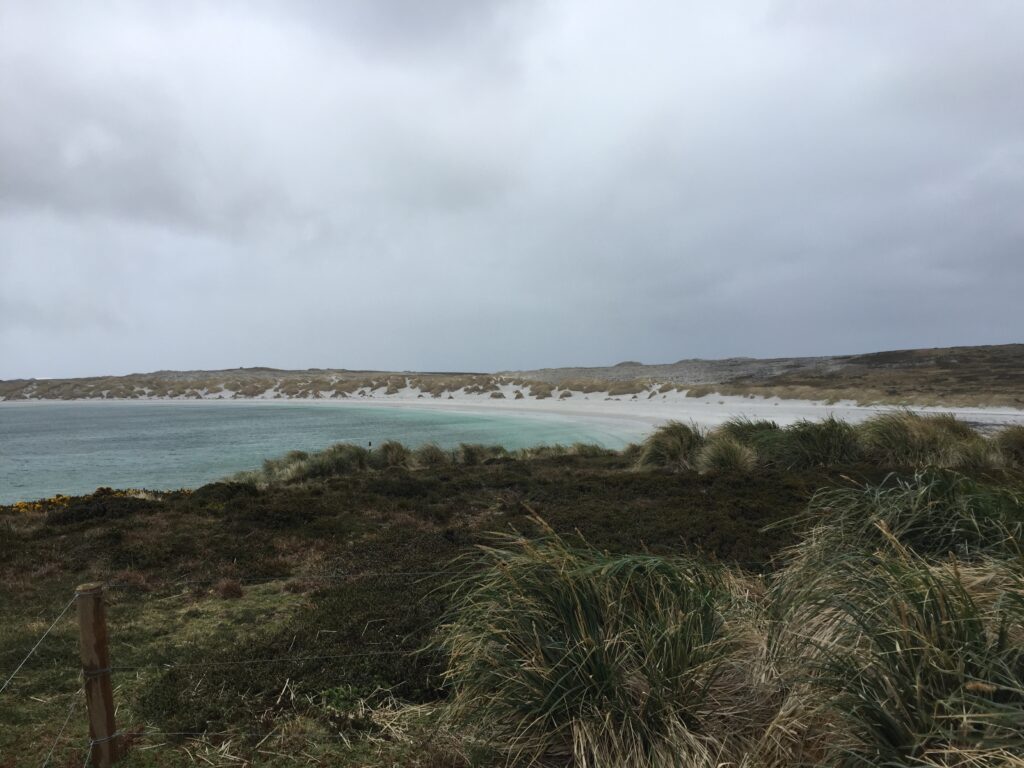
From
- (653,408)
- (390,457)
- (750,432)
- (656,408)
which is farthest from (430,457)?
(653,408)

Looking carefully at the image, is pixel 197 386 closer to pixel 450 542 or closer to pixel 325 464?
pixel 325 464

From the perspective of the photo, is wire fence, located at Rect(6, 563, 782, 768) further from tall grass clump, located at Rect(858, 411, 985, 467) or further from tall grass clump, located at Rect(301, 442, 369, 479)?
tall grass clump, located at Rect(301, 442, 369, 479)

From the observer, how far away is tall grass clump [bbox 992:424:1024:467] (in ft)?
31.5

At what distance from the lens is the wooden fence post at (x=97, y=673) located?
8.61ft

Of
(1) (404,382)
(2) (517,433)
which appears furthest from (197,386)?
(2) (517,433)

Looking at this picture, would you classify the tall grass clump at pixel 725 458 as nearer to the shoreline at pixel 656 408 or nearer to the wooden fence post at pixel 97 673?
the shoreline at pixel 656 408

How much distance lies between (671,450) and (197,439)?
19.8 metres

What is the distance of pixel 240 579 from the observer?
6.03m

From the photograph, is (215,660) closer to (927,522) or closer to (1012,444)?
(927,522)

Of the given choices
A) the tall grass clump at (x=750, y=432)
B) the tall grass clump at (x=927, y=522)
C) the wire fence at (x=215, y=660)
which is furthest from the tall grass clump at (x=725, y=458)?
the tall grass clump at (x=927, y=522)

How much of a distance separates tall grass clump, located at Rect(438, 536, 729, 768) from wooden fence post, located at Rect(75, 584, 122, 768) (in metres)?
1.67

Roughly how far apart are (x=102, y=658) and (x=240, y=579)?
Result: 351cm

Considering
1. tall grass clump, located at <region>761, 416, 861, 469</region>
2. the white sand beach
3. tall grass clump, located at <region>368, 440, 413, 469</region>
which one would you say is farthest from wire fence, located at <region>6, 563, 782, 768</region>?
the white sand beach

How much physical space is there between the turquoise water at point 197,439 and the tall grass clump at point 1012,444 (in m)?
9.56
